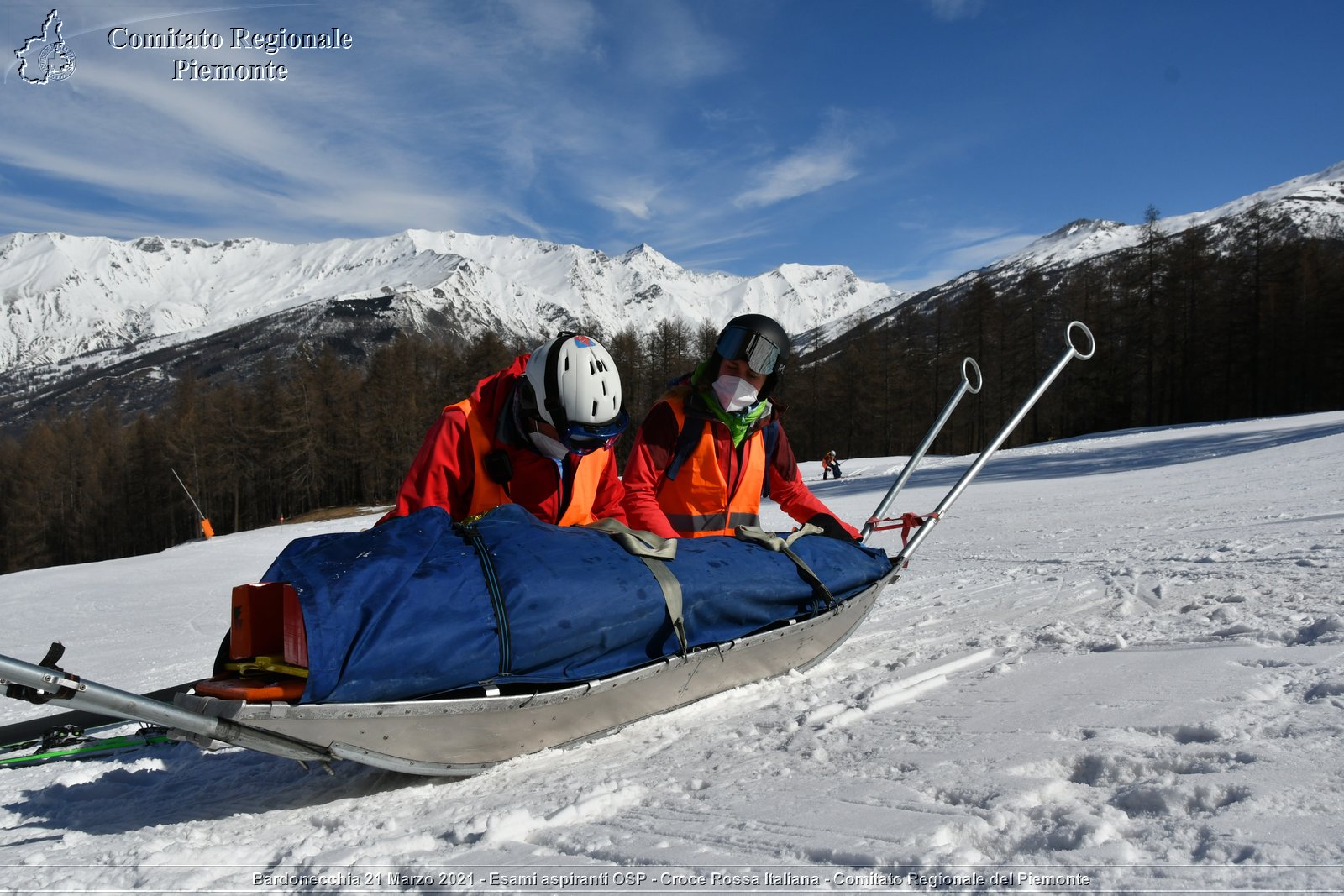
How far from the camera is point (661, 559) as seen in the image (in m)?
3.35

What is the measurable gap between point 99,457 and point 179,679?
78.0 m

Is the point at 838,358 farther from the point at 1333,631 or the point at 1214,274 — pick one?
the point at 1333,631

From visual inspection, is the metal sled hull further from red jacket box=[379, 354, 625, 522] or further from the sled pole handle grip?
red jacket box=[379, 354, 625, 522]

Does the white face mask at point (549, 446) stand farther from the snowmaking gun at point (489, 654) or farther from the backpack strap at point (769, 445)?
the backpack strap at point (769, 445)

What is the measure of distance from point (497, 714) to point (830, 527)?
8.42ft

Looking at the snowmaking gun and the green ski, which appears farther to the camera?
the green ski

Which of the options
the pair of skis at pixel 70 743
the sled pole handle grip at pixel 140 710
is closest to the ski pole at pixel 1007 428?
the sled pole handle grip at pixel 140 710

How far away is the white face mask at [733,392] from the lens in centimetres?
454

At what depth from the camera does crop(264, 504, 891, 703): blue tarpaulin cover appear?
255cm

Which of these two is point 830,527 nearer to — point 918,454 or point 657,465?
point 657,465

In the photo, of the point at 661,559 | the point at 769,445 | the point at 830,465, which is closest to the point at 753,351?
the point at 769,445

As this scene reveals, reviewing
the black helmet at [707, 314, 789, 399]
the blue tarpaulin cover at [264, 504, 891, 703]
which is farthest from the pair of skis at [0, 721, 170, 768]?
the black helmet at [707, 314, 789, 399]

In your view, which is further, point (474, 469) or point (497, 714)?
point (474, 469)

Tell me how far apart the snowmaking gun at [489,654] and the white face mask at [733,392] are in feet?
3.42
